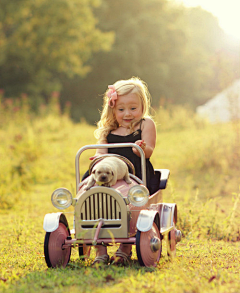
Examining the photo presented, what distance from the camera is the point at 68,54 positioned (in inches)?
917

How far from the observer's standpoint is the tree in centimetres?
2161

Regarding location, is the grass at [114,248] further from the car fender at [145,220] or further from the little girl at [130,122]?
the little girl at [130,122]

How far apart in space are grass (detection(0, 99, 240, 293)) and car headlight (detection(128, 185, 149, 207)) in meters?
0.45

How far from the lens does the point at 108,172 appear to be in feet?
9.91

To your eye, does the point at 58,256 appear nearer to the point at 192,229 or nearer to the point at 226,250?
the point at 226,250

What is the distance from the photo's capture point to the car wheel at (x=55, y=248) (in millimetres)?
3033

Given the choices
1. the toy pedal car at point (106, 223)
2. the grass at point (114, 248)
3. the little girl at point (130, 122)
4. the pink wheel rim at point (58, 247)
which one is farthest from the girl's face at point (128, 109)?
the pink wheel rim at point (58, 247)

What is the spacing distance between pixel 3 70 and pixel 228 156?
1801cm

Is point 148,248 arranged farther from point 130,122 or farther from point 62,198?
point 130,122

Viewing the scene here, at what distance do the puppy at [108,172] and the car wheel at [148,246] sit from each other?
0.42 metres

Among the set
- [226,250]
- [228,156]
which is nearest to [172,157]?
[228,156]

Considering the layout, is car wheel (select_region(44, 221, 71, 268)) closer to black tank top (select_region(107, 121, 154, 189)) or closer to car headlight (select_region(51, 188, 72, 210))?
car headlight (select_region(51, 188, 72, 210))

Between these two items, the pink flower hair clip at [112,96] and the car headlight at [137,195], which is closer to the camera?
the car headlight at [137,195]

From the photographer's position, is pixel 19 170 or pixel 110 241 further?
pixel 19 170
